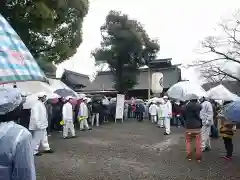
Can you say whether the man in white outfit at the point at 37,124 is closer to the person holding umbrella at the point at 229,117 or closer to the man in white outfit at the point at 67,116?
the man in white outfit at the point at 67,116

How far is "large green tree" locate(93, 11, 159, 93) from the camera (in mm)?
27172

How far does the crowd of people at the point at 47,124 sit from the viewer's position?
1938 millimetres

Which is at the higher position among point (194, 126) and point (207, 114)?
point (207, 114)

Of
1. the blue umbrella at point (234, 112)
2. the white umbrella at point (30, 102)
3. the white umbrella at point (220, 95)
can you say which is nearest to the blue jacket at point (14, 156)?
the blue umbrella at point (234, 112)

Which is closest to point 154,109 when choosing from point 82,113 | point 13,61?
point 82,113

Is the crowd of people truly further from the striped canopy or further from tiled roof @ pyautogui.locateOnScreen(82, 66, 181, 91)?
tiled roof @ pyautogui.locateOnScreen(82, 66, 181, 91)

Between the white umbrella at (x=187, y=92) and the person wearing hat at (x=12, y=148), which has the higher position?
the white umbrella at (x=187, y=92)

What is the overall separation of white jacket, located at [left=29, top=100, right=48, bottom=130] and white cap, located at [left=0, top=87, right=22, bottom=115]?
6.26 meters

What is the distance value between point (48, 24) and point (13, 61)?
10.0 meters

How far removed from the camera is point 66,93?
13672 mm

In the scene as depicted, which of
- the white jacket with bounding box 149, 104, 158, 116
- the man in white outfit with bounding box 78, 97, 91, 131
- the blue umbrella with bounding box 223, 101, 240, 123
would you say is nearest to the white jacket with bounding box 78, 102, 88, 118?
the man in white outfit with bounding box 78, 97, 91, 131

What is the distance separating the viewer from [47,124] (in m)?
8.52

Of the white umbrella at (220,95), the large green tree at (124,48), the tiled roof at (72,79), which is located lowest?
the white umbrella at (220,95)

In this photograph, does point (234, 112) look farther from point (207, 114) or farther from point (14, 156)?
point (14, 156)
